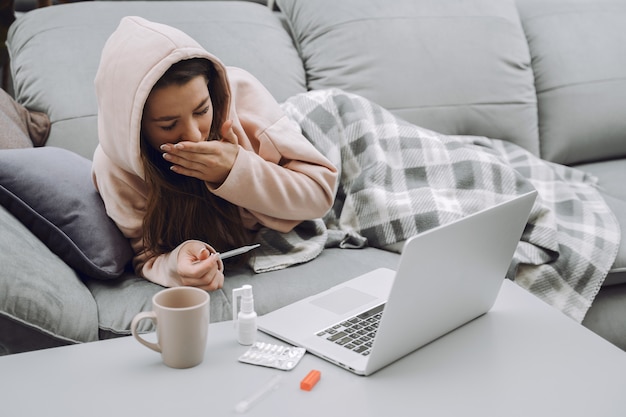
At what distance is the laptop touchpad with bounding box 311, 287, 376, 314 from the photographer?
1.02 meters

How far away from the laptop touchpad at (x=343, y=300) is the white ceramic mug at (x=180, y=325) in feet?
0.78

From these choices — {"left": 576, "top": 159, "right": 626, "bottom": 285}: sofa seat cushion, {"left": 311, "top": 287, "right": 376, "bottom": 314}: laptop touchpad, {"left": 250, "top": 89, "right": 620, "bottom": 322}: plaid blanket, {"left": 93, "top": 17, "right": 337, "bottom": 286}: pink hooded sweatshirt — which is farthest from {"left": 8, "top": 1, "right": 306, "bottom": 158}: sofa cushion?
{"left": 576, "top": 159, "right": 626, "bottom": 285}: sofa seat cushion

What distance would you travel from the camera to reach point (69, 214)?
3.97 ft

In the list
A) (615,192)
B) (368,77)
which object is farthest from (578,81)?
(368,77)

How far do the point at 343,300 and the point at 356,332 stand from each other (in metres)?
0.11

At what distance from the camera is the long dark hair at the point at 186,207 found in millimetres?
1200

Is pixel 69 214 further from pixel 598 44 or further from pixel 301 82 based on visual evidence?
pixel 598 44

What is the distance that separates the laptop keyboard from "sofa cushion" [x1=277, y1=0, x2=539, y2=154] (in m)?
1.01

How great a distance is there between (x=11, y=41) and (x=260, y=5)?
28.2 inches

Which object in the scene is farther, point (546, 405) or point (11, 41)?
point (11, 41)

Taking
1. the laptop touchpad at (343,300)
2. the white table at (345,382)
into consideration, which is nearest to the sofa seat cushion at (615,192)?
the white table at (345,382)

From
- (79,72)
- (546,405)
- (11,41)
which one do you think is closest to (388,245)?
(546,405)

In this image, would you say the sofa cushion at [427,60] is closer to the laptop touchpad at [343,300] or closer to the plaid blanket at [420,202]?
the plaid blanket at [420,202]

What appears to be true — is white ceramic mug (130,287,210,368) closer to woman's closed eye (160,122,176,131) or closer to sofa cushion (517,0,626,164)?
woman's closed eye (160,122,176,131)
